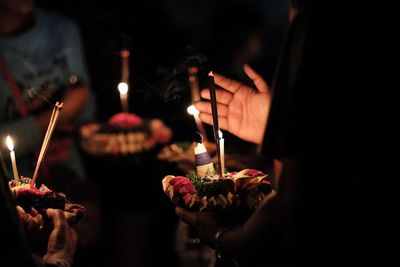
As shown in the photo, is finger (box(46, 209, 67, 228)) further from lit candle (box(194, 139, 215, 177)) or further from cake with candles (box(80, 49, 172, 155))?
cake with candles (box(80, 49, 172, 155))

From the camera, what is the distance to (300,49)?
184cm

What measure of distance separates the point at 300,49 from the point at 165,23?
448 centimetres

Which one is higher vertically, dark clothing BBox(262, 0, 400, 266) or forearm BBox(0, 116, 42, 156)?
dark clothing BBox(262, 0, 400, 266)

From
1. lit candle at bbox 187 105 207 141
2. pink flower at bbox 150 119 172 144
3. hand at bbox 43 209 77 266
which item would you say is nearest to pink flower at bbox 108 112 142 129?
pink flower at bbox 150 119 172 144

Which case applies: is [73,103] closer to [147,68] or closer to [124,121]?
Result: [124,121]

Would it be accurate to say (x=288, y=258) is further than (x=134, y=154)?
No

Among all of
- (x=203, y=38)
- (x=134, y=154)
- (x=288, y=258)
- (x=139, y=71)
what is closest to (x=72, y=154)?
(x=134, y=154)

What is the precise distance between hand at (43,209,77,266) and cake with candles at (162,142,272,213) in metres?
0.43

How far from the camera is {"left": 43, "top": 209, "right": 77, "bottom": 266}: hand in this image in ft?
7.35

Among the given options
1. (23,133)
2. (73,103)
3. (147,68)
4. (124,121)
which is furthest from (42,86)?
(147,68)

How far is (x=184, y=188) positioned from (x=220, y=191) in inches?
5.5

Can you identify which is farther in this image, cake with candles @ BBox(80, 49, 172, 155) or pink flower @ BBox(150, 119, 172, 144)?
pink flower @ BBox(150, 119, 172, 144)

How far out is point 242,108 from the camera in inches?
118

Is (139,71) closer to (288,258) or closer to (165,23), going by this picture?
(165,23)
